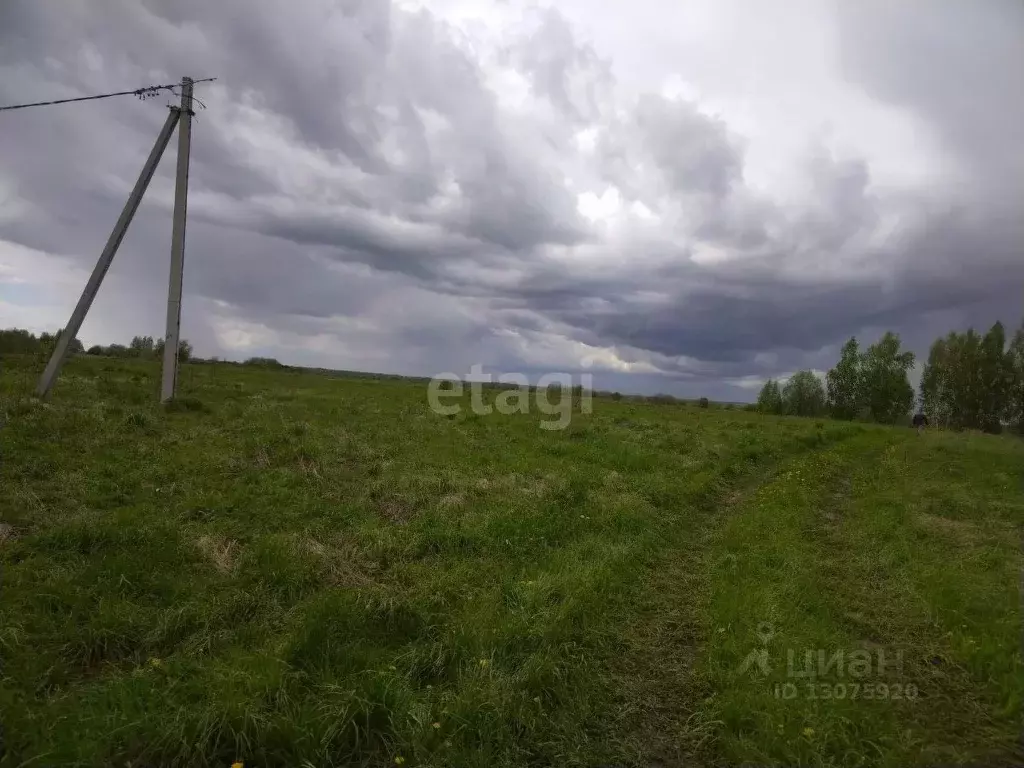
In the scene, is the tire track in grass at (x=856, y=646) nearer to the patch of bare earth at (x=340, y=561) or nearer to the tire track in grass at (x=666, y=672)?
the tire track in grass at (x=666, y=672)

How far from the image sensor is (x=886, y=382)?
72.9 meters

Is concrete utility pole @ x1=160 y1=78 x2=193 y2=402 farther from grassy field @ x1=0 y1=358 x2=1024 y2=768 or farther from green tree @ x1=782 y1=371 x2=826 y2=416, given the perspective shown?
green tree @ x1=782 y1=371 x2=826 y2=416

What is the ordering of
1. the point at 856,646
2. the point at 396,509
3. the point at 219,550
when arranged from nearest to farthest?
the point at 856,646, the point at 219,550, the point at 396,509

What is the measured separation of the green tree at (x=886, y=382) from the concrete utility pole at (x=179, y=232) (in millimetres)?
79400

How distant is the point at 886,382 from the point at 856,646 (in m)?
80.9

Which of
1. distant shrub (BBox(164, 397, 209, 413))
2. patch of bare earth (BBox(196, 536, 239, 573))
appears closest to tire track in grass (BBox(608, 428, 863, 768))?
patch of bare earth (BBox(196, 536, 239, 573))

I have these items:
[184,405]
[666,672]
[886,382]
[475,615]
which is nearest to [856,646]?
[666,672]

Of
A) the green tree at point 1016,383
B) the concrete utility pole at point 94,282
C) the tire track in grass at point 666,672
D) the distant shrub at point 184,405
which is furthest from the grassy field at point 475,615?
the green tree at point 1016,383

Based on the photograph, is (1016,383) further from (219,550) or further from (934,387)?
(219,550)

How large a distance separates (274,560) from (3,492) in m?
5.28

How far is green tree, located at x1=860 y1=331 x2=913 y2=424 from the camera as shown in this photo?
72438 millimetres

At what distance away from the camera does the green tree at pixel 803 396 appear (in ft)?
276

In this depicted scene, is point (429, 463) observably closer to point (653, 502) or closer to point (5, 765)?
point (653, 502)

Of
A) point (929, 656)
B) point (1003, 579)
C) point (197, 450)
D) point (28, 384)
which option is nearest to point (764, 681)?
point (929, 656)
